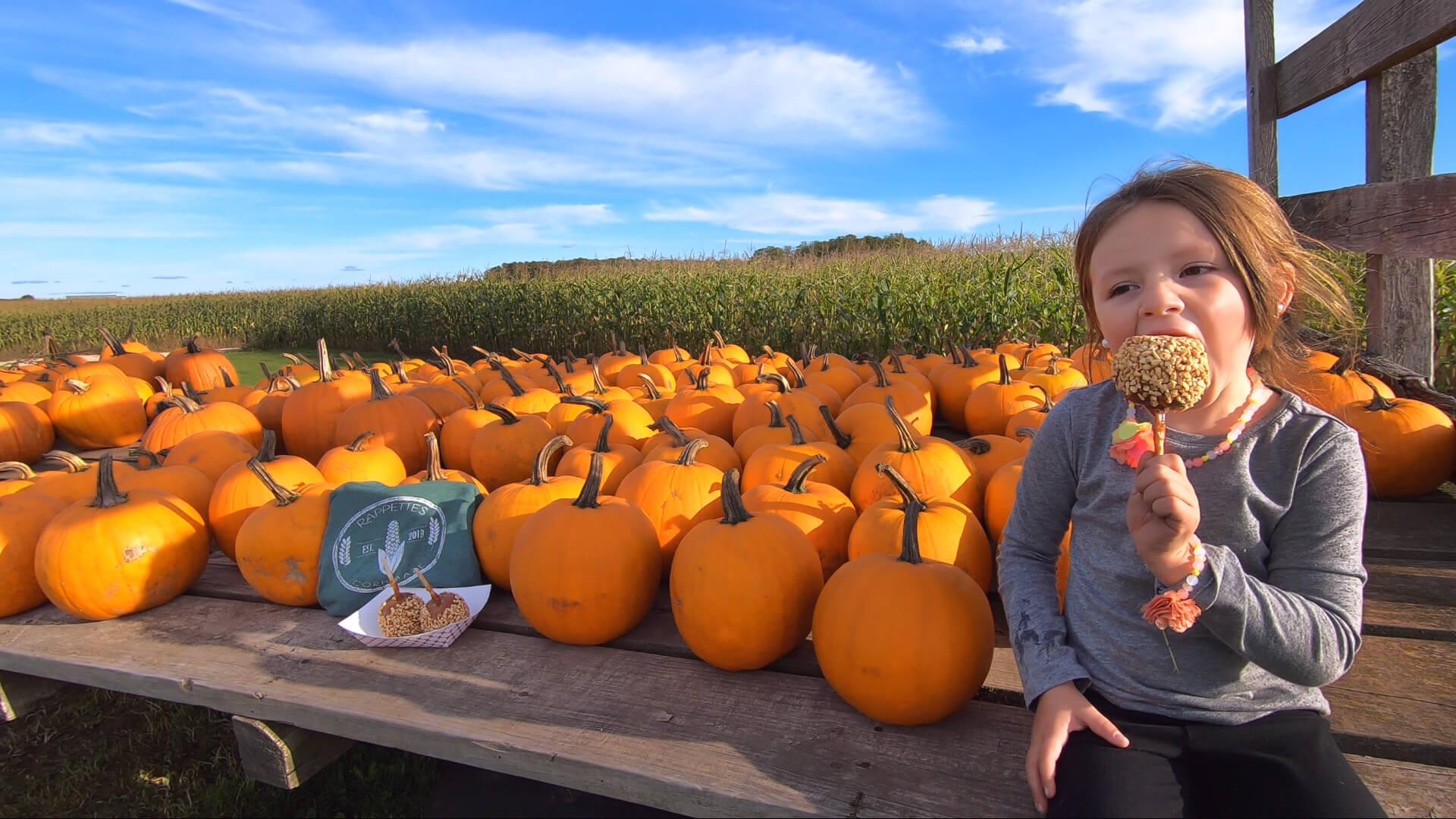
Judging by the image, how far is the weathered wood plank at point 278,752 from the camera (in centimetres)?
188

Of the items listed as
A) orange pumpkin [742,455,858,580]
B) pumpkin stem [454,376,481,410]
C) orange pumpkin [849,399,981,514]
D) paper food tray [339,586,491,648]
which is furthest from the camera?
pumpkin stem [454,376,481,410]

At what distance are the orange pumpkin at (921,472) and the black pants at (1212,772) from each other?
1.00 metres

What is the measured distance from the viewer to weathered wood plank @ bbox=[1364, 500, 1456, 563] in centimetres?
218

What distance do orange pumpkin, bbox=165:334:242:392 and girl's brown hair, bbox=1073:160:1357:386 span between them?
19.2 ft

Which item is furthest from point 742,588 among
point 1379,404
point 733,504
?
point 1379,404

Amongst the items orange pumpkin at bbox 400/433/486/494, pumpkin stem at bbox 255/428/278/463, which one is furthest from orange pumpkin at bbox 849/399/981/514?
pumpkin stem at bbox 255/428/278/463

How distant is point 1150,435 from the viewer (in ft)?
3.73

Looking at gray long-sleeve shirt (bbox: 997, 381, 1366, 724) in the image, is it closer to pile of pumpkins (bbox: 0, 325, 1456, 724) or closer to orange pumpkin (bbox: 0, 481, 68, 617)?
pile of pumpkins (bbox: 0, 325, 1456, 724)

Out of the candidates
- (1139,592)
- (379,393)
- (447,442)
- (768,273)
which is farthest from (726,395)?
(768,273)

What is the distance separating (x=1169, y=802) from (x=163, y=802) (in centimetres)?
310

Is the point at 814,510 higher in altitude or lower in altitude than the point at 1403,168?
lower

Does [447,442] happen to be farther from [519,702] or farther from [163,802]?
[519,702]

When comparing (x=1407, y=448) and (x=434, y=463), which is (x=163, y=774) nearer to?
(x=434, y=463)

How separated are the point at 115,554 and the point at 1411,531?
13.2 feet
